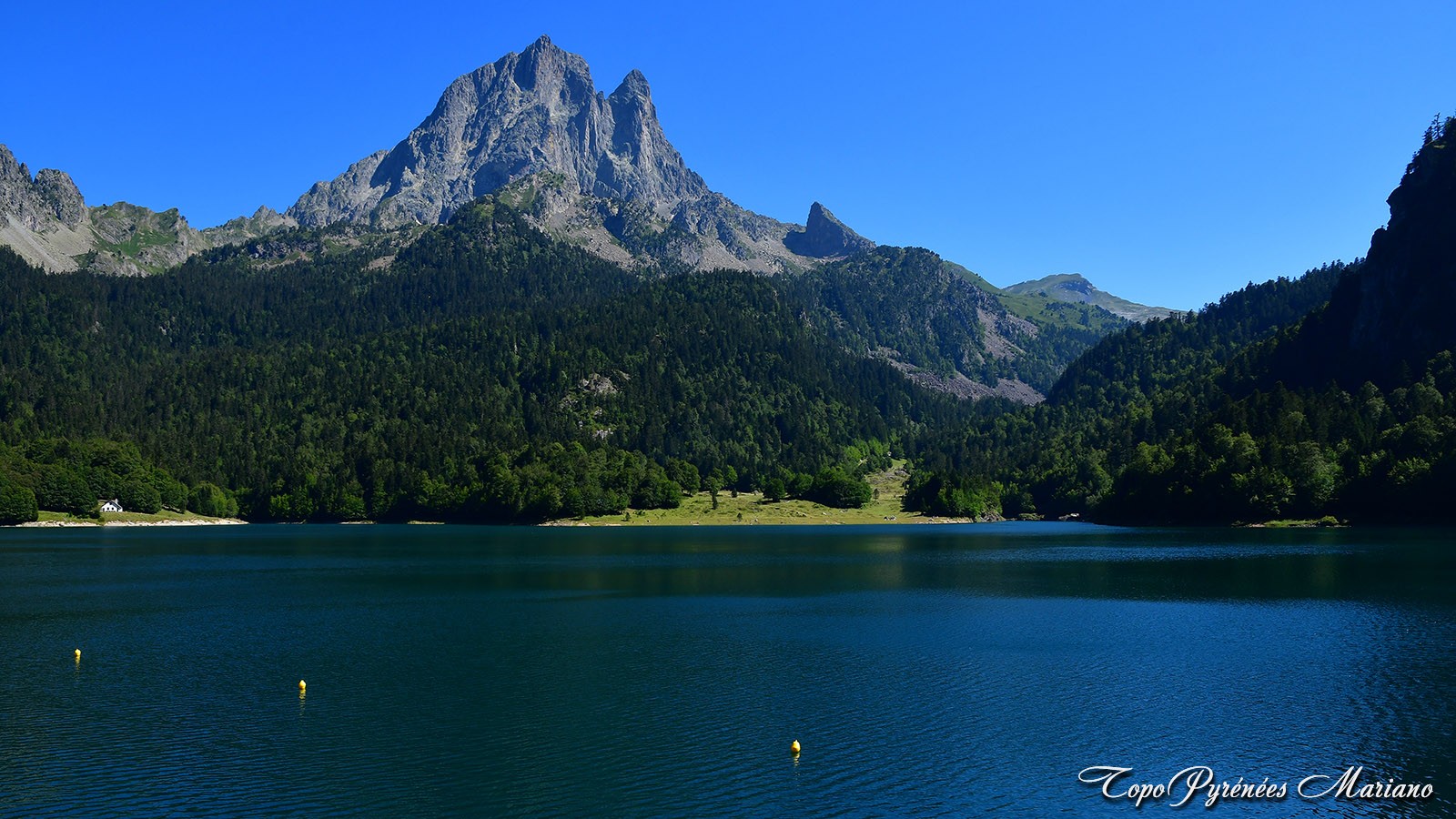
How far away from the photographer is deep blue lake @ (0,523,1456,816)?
3809cm

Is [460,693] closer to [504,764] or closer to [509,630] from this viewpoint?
[504,764]

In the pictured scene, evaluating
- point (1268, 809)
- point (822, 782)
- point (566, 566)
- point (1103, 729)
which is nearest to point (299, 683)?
point (822, 782)

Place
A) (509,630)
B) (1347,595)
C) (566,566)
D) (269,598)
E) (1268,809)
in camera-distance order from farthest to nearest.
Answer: (566,566)
(269,598)
(1347,595)
(509,630)
(1268,809)

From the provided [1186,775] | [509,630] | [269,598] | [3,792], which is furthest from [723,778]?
[269,598]

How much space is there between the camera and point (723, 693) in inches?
2131

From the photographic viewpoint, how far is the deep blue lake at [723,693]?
125ft

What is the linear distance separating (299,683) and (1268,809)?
45.4 metres

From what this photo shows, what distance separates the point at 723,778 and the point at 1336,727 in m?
27.8

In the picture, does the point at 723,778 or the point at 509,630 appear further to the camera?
the point at 509,630

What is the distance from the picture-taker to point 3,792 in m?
37.1

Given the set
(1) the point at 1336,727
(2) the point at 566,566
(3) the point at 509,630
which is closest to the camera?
(1) the point at 1336,727

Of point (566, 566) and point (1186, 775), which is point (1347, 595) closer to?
point (1186, 775)

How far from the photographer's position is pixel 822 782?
38938mm

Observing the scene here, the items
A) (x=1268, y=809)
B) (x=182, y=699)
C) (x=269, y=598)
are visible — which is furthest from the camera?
(x=269, y=598)
